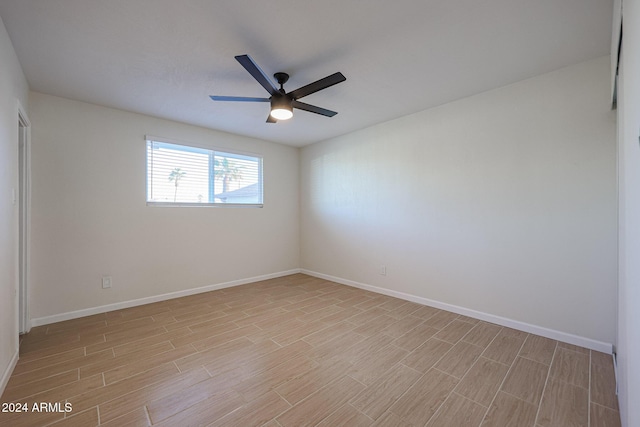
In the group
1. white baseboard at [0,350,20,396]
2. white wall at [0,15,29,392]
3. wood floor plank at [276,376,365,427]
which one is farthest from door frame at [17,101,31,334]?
wood floor plank at [276,376,365,427]

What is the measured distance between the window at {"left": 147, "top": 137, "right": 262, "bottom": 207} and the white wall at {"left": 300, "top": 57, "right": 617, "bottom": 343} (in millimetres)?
1798

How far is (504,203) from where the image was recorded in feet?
9.07

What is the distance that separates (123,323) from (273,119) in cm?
267

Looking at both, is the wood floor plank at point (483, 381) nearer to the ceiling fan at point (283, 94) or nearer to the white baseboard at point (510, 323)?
the white baseboard at point (510, 323)

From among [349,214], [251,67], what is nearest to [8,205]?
[251,67]

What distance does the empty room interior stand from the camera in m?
1.68

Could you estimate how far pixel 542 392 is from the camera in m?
1.76

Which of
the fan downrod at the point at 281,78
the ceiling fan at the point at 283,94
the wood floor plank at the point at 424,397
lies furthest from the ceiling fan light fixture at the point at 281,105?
the wood floor plank at the point at 424,397

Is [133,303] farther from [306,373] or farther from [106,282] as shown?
[306,373]

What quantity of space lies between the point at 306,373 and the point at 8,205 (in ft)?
8.27

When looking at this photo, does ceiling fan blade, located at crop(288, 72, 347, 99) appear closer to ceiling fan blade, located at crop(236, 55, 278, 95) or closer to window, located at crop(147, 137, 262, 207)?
ceiling fan blade, located at crop(236, 55, 278, 95)

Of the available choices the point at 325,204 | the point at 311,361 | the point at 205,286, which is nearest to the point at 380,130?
the point at 325,204

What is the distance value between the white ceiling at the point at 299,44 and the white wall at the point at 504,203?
0.35m

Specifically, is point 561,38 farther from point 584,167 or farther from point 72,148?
point 72,148
